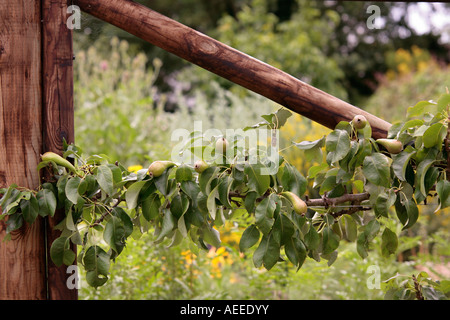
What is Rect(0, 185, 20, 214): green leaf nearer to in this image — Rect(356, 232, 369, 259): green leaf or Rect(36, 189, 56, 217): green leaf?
Rect(36, 189, 56, 217): green leaf

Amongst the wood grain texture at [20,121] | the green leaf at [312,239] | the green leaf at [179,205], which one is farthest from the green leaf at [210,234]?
the wood grain texture at [20,121]

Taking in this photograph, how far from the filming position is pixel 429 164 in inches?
39.1

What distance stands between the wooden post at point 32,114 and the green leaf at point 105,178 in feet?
0.63

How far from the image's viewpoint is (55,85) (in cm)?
116

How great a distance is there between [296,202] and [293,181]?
62 millimetres

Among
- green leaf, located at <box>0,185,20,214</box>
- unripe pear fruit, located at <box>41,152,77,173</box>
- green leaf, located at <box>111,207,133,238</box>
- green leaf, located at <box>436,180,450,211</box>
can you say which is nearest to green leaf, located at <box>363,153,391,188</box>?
green leaf, located at <box>436,180,450,211</box>

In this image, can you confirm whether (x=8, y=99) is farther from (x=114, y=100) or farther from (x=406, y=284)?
(x=114, y=100)

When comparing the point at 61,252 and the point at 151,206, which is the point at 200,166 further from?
the point at 61,252

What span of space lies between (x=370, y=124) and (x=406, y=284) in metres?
0.47

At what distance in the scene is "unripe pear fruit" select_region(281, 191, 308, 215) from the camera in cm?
97

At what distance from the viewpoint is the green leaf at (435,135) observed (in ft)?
3.19

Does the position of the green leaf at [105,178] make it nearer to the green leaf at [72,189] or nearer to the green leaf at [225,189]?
the green leaf at [72,189]

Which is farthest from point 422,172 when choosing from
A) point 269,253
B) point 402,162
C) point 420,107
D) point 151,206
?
point 151,206
